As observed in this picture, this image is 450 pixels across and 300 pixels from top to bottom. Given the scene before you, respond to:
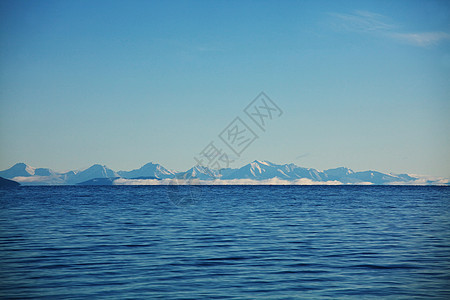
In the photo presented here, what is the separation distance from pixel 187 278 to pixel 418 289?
27.4ft

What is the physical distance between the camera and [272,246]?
2459 centimetres

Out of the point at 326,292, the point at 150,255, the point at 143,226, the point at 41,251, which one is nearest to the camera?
the point at 326,292

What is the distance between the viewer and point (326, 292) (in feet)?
48.8

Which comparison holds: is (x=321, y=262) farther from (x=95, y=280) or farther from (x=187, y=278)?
(x=95, y=280)

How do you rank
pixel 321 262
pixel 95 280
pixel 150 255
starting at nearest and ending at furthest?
1. pixel 95 280
2. pixel 321 262
3. pixel 150 255

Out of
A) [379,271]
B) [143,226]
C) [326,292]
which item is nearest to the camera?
[326,292]

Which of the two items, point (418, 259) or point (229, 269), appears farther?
point (418, 259)

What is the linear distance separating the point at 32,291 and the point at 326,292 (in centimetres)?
1003

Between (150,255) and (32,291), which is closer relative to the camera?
(32,291)

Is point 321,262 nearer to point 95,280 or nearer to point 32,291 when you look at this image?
point 95,280

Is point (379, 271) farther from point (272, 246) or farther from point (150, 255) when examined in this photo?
point (150, 255)

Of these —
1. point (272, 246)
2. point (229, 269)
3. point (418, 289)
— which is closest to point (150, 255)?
point (229, 269)

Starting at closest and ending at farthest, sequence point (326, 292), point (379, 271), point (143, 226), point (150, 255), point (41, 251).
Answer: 1. point (326, 292)
2. point (379, 271)
3. point (150, 255)
4. point (41, 251)
5. point (143, 226)

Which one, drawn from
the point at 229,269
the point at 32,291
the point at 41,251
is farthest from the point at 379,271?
the point at 41,251
